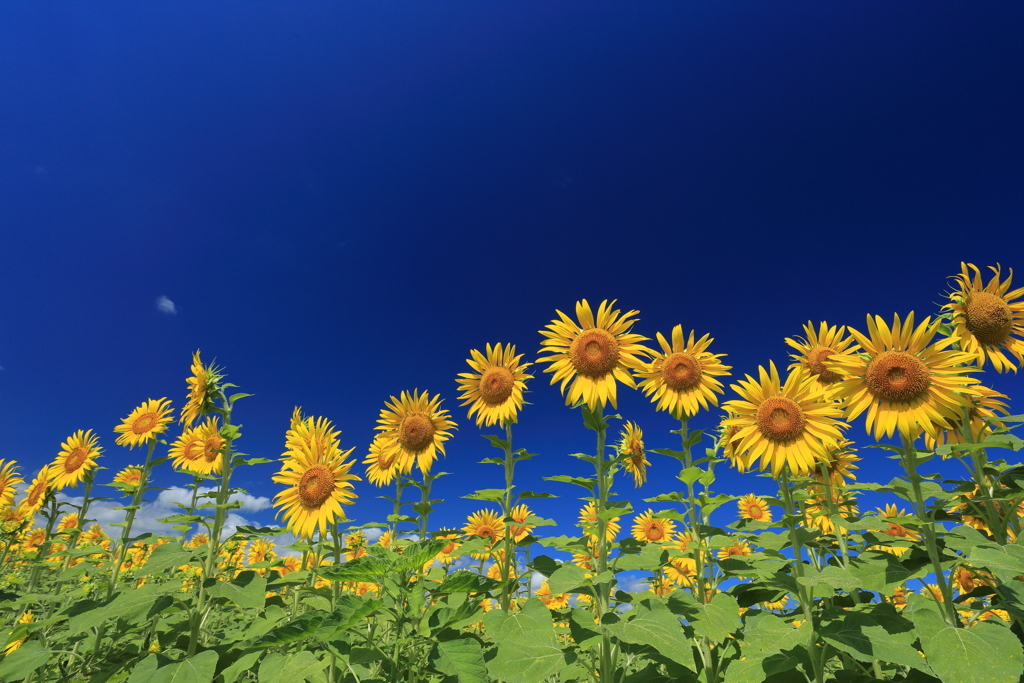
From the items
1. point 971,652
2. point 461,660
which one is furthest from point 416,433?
point 971,652

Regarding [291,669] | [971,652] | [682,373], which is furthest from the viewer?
[682,373]

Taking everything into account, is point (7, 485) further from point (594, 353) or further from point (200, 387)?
point (594, 353)

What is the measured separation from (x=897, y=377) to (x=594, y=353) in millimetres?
2630

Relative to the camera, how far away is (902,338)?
385cm

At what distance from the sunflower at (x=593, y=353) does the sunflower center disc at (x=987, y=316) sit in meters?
3.07

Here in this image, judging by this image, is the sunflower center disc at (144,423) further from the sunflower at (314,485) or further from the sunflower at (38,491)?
the sunflower at (314,485)

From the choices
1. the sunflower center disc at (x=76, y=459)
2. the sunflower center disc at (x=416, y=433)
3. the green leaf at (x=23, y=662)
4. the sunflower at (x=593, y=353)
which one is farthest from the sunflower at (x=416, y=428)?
the sunflower center disc at (x=76, y=459)

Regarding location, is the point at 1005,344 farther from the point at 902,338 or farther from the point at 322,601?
the point at 322,601

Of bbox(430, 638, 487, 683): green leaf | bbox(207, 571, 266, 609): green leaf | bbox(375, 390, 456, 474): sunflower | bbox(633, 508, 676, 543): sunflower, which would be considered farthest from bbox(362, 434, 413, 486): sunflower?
bbox(633, 508, 676, 543): sunflower

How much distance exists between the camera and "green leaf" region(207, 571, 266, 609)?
3812 millimetres

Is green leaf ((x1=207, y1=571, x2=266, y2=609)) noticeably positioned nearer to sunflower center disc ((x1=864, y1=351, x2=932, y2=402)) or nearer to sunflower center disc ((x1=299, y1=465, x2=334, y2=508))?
sunflower center disc ((x1=299, y1=465, x2=334, y2=508))

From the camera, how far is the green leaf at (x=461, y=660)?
8.77 feet

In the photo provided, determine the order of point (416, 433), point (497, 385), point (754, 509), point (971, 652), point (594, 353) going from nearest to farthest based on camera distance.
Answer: point (971, 652) < point (594, 353) < point (497, 385) < point (416, 433) < point (754, 509)

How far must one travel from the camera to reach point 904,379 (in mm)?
3699
